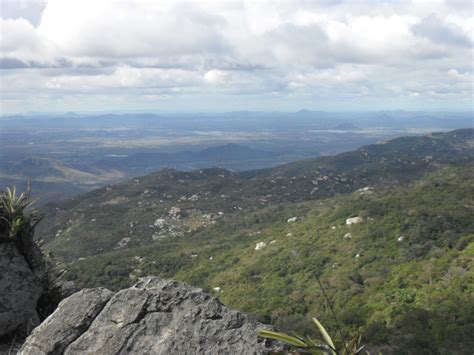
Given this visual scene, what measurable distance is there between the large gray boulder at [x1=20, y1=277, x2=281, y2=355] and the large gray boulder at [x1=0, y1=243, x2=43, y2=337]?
1839 mm

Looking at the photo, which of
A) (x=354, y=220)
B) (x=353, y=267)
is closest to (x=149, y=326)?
(x=353, y=267)

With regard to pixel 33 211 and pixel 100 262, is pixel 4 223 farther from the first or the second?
pixel 100 262

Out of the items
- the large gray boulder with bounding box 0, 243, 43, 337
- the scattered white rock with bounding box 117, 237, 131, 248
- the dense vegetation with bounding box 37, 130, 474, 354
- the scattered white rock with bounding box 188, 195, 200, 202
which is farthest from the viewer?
the scattered white rock with bounding box 188, 195, 200, 202

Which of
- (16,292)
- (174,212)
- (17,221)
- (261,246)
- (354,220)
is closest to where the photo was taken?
(16,292)

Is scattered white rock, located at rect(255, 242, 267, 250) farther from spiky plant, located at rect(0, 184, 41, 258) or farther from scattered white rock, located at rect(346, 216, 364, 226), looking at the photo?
spiky plant, located at rect(0, 184, 41, 258)

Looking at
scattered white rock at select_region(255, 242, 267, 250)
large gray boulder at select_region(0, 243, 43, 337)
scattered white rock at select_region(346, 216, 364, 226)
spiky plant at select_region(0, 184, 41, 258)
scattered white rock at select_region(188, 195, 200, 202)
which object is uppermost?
spiky plant at select_region(0, 184, 41, 258)

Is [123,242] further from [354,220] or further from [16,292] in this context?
[16,292]

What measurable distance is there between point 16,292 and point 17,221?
153 centimetres

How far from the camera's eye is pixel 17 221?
870 centimetres

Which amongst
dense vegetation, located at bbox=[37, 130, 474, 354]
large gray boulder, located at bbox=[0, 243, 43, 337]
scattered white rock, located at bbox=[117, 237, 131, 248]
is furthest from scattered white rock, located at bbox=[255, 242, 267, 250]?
scattered white rock, located at bbox=[117, 237, 131, 248]

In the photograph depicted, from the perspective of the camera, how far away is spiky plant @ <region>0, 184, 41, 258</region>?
877 centimetres

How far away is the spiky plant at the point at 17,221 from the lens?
8.77 m

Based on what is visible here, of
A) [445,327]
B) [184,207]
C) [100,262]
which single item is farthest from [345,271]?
[184,207]

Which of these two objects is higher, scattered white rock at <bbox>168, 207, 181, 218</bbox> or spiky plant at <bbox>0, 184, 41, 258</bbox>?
spiky plant at <bbox>0, 184, 41, 258</bbox>
